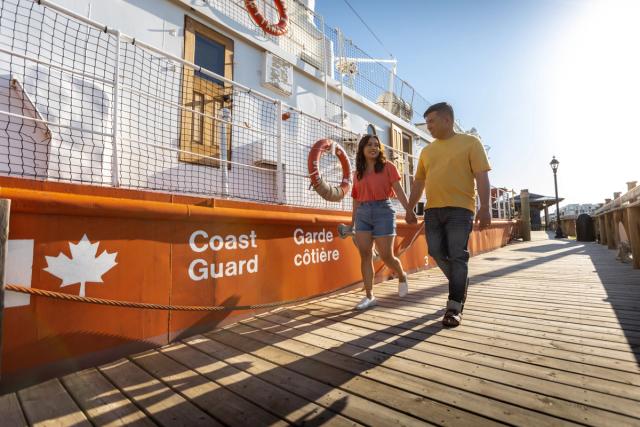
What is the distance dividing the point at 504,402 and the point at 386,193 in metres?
1.91

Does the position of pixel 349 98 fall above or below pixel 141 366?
above

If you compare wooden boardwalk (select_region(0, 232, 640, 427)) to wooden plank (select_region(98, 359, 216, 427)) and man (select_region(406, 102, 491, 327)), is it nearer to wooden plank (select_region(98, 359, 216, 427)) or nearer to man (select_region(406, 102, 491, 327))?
wooden plank (select_region(98, 359, 216, 427))

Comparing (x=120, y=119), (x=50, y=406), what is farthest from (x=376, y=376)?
(x=120, y=119)

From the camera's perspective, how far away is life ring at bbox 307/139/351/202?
12.9ft

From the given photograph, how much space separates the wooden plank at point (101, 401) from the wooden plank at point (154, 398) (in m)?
0.03

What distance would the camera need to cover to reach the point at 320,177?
12.9 ft

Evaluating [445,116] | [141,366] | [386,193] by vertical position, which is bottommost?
[141,366]

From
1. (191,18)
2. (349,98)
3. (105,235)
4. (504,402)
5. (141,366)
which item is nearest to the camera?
(504,402)

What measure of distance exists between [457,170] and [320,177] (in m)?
1.75

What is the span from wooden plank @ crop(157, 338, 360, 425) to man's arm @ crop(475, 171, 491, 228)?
187cm

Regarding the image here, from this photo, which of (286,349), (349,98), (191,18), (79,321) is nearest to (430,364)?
(286,349)

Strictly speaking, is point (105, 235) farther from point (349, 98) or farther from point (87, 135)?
point (349, 98)

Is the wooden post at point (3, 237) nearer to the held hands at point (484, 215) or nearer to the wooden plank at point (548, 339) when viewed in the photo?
the wooden plank at point (548, 339)

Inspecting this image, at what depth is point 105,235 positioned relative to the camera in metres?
2.04
